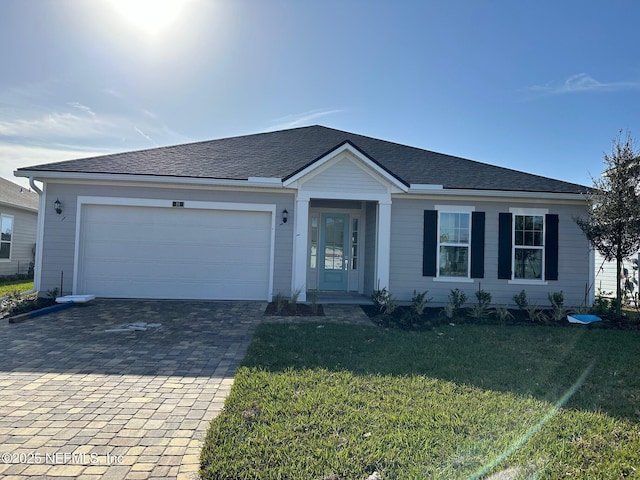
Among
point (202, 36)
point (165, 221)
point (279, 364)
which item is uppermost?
point (202, 36)

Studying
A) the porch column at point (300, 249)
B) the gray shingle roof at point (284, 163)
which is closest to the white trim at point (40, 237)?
the gray shingle roof at point (284, 163)

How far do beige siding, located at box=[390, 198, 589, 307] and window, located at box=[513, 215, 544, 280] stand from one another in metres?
0.32

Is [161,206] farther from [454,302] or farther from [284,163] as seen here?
[454,302]

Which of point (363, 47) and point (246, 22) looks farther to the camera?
point (363, 47)

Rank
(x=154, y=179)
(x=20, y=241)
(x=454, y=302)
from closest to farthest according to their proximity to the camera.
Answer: (x=454, y=302), (x=154, y=179), (x=20, y=241)

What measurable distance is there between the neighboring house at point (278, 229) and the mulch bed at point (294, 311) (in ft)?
2.41

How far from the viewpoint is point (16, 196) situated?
55.2ft

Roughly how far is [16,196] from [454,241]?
61.7 feet

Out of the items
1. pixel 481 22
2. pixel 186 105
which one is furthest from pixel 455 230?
pixel 186 105

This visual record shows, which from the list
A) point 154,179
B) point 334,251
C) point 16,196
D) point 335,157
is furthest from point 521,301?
point 16,196

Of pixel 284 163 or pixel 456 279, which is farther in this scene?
pixel 284 163

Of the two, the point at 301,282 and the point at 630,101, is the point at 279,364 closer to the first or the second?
the point at 301,282

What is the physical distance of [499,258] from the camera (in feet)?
32.7

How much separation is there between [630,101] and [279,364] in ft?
40.3
